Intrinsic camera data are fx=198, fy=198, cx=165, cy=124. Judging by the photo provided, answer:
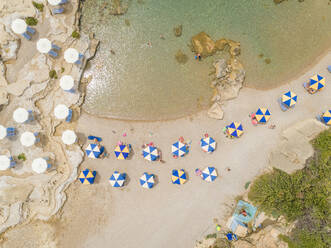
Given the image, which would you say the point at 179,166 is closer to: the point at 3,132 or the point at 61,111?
the point at 61,111

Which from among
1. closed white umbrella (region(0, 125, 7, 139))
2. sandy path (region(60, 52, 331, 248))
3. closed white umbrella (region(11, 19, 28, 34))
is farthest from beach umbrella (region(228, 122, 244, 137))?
closed white umbrella (region(11, 19, 28, 34))

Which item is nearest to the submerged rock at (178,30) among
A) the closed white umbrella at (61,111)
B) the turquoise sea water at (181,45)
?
the turquoise sea water at (181,45)

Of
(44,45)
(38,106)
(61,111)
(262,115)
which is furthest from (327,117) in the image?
(38,106)

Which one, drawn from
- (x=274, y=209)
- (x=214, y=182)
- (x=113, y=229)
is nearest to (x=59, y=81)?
(x=113, y=229)

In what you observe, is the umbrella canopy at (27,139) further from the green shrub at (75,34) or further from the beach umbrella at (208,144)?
the beach umbrella at (208,144)

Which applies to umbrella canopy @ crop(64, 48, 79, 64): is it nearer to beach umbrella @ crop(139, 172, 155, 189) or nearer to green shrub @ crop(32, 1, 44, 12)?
green shrub @ crop(32, 1, 44, 12)

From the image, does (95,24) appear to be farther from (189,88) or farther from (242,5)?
(242,5)
